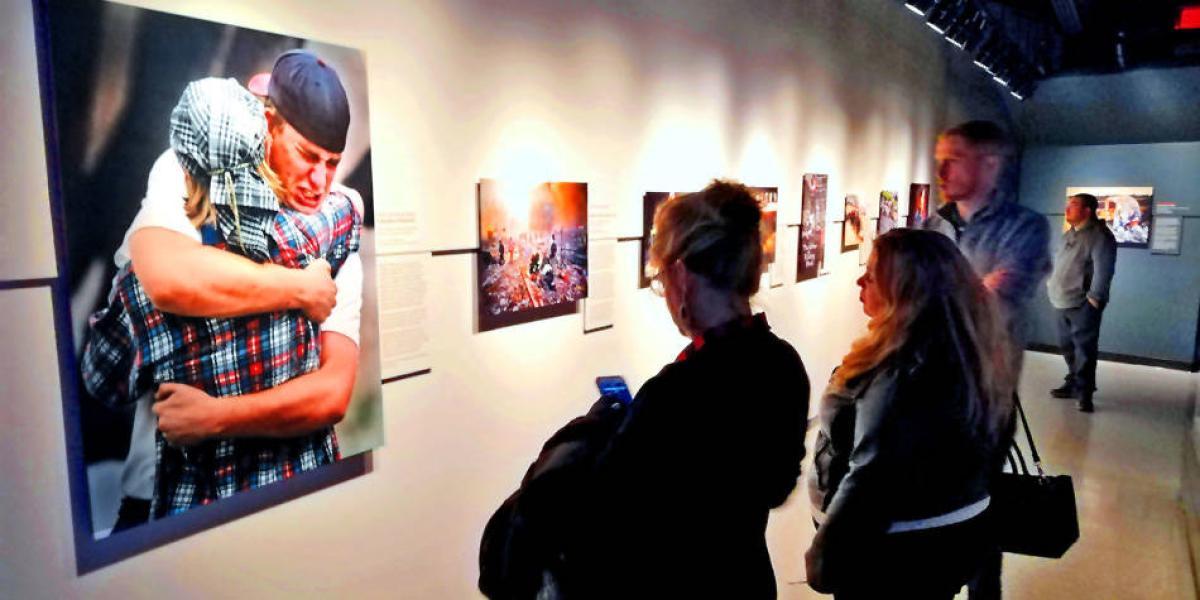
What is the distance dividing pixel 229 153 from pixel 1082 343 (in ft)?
27.3

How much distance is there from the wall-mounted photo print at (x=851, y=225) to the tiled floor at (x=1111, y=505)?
234 cm

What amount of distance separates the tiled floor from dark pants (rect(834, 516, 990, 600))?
1399 mm

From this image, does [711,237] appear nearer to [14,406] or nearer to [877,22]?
[14,406]

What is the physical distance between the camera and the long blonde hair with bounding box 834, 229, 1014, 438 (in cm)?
204

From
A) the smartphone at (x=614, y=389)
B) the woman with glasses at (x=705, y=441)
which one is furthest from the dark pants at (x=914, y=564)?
the smartphone at (x=614, y=389)

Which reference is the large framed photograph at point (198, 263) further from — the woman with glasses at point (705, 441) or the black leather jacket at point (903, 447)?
the black leather jacket at point (903, 447)

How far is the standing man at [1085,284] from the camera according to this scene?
749 centimetres

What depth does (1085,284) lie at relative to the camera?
7.59 metres

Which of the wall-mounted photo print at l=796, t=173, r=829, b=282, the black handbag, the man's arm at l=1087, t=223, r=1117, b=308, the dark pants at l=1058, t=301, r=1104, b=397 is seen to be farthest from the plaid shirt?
the man's arm at l=1087, t=223, r=1117, b=308

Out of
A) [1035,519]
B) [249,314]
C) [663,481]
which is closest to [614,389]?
[663,481]

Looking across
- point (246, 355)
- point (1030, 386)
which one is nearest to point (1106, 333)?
point (1030, 386)

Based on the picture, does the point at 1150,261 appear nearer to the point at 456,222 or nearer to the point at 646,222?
the point at 646,222

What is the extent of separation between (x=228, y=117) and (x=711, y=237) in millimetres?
1365

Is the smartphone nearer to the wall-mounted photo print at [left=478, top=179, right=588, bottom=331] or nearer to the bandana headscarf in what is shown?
the bandana headscarf
